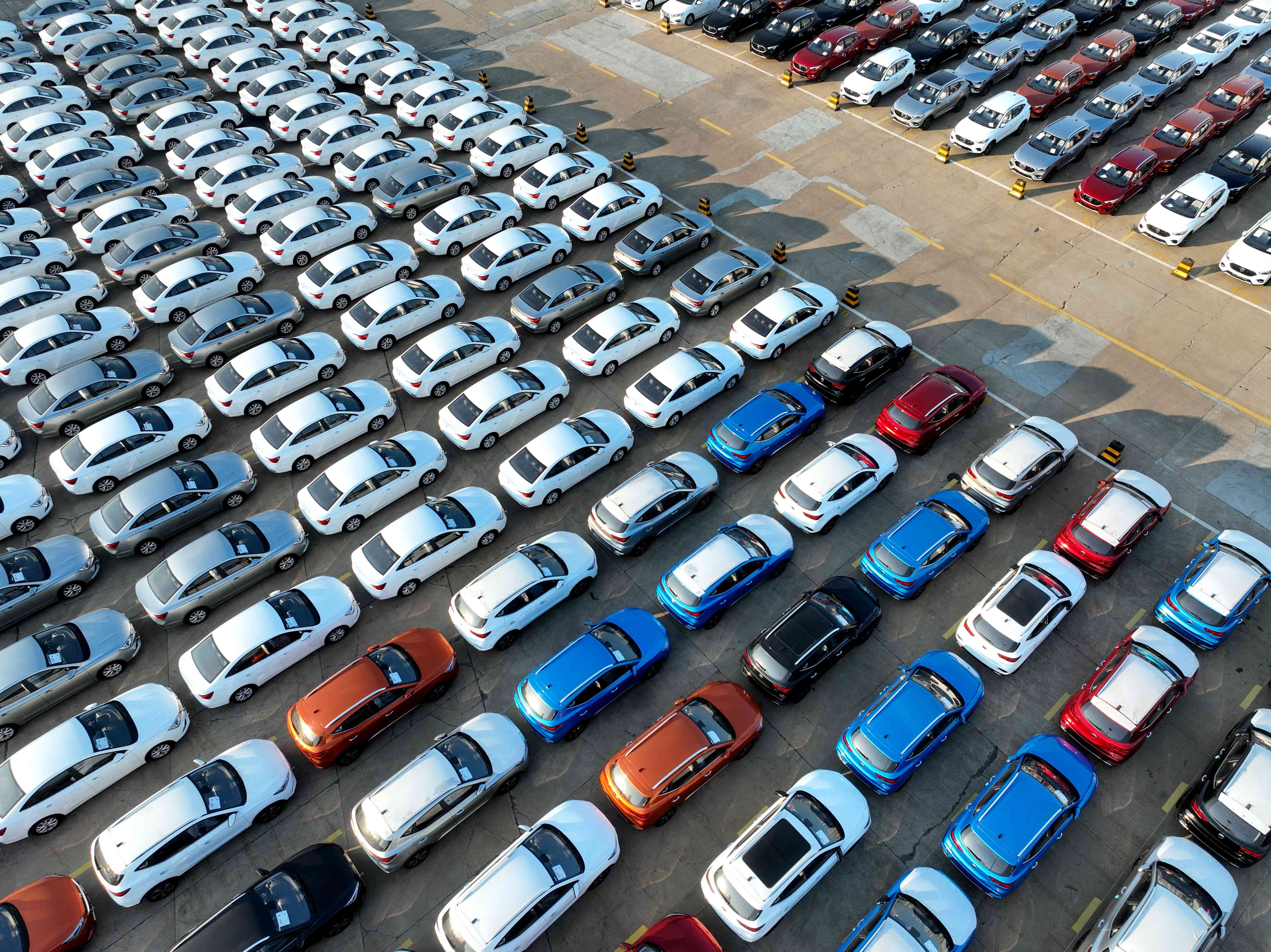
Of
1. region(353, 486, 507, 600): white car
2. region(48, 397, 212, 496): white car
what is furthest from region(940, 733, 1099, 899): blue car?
region(48, 397, 212, 496): white car

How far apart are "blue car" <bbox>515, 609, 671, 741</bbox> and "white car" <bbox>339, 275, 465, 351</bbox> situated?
11.7 metres

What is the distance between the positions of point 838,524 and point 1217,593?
7.99 meters

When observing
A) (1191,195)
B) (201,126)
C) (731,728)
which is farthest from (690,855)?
(201,126)

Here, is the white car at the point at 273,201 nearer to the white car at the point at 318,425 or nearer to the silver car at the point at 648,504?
the white car at the point at 318,425

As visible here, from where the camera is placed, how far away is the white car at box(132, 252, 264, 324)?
2355 centimetres

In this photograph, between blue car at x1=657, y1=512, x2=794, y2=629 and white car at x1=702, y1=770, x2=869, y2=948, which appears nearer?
white car at x1=702, y1=770, x2=869, y2=948

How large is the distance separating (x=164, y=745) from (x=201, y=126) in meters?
24.9

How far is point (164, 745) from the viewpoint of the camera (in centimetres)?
1579

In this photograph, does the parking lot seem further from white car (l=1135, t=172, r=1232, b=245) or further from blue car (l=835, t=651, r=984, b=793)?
blue car (l=835, t=651, r=984, b=793)

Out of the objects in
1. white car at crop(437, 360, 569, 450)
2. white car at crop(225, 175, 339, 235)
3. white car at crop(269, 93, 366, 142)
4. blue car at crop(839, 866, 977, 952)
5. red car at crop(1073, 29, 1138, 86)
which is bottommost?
blue car at crop(839, 866, 977, 952)

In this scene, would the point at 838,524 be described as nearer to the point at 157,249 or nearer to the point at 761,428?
the point at 761,428

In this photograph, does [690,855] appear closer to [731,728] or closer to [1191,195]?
[731,728]

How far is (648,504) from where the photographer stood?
60.1ft

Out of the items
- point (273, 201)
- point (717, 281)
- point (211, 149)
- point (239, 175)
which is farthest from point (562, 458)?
point (211, 149)
